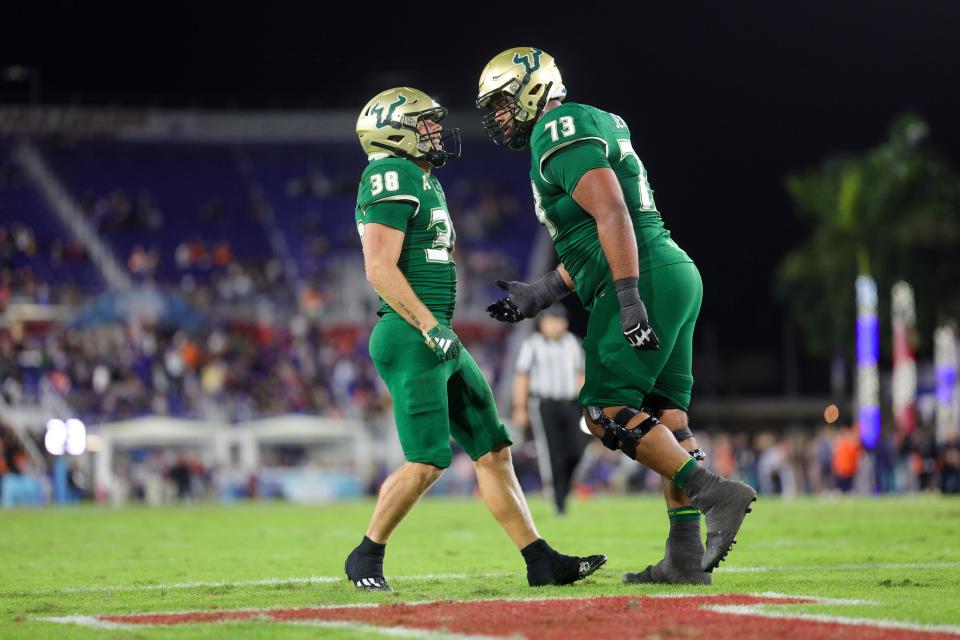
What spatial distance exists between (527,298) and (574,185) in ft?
2.02

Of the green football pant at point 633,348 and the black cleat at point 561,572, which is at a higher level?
the green football pant at point 633,348

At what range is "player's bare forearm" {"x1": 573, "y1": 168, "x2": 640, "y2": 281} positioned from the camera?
643 centimetres

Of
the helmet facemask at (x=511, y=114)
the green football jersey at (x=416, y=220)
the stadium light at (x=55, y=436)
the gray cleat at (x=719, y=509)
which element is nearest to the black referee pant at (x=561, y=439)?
the green football jersey at (x=416, y=220)

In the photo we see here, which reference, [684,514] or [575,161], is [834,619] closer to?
[684,514]

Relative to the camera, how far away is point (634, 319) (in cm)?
637

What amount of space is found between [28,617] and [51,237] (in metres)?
32.9

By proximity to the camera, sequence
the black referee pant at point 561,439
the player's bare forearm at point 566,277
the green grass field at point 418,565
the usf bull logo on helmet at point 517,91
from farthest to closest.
→ 1. the black referee pant at point 561,439
2. the player's bare forearm at point 566,277
3. the usf bull logo on helmet at point 517,91
4. the green grass field at point 418,565

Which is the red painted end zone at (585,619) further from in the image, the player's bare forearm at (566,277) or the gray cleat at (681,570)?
the player's bare forearm at (566,277)

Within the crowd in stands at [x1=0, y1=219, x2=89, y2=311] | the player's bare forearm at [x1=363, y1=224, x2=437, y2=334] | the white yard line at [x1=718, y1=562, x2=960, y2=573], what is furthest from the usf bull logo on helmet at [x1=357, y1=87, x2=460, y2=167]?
the crowd in stands at [x1=0, y1=219, x2=89, y2=311]

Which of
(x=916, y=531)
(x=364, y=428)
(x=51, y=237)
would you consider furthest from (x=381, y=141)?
(x=51, y=237)

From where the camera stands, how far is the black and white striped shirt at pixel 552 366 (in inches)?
608

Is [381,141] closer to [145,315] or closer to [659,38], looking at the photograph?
[145,315]

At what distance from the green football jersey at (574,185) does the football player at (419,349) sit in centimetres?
62

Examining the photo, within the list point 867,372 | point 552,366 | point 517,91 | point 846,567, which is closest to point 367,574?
point 517,91
